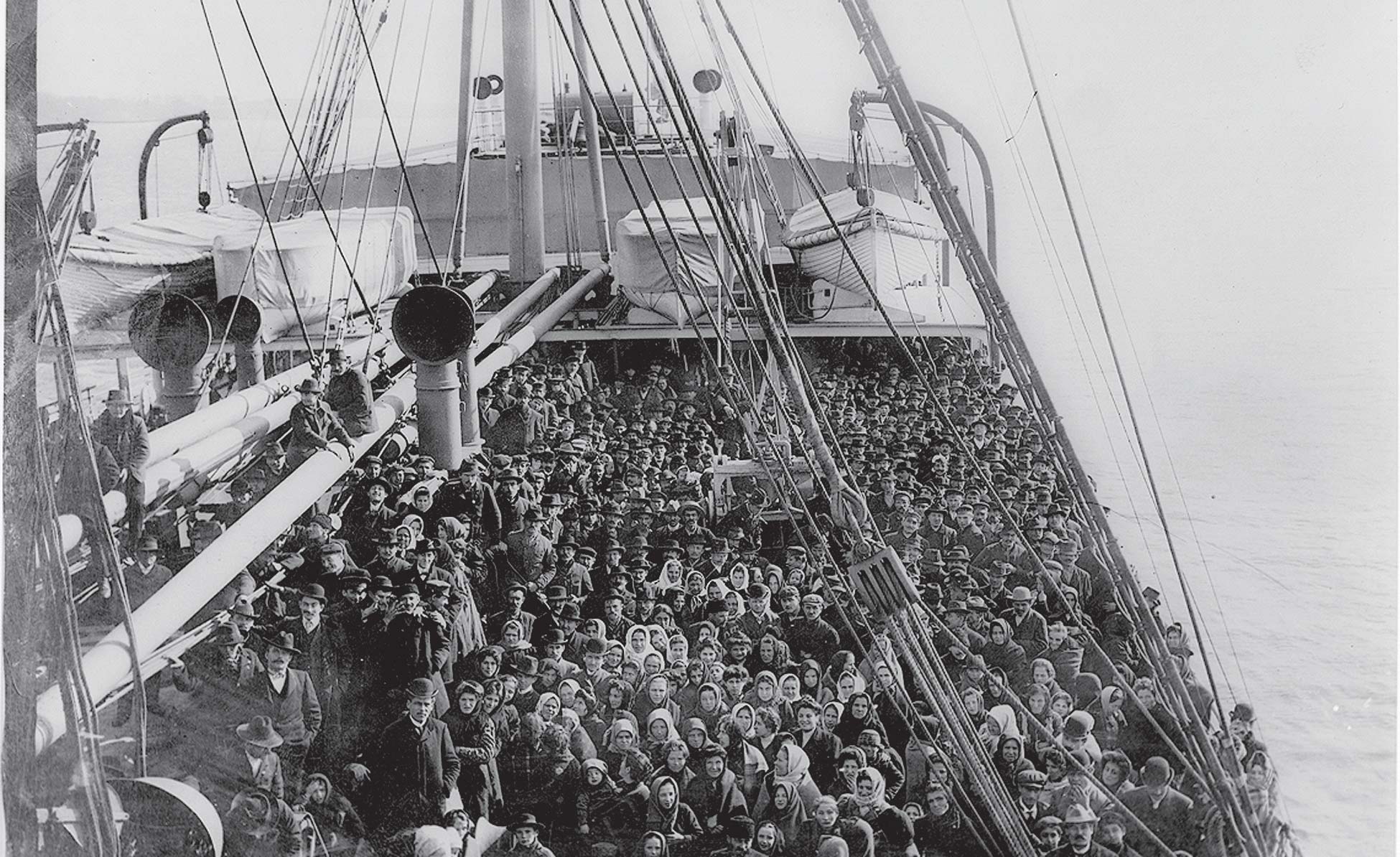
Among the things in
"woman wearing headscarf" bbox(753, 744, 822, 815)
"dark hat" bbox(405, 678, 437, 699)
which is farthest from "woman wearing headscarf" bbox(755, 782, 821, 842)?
"dark hat" bbox(405, 678, 437, 699)

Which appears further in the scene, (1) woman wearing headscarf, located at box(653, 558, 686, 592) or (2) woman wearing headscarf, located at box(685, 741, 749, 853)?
(1) woman wearing headscarf, located at box(653, 558, 686, 592)

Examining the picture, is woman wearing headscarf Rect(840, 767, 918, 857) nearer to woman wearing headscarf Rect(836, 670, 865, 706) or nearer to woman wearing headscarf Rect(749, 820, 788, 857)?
woman wearing headscarf Rect(749, 820, 788, 857)

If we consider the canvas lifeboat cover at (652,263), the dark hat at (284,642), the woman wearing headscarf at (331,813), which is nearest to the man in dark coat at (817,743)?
the woman wearing headscarf at (331,813)

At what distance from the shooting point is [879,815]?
3.41 metres

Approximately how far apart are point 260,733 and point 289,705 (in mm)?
144

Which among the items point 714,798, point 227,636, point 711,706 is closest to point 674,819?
point 714,798

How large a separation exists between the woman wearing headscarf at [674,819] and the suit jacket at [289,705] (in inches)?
46.9

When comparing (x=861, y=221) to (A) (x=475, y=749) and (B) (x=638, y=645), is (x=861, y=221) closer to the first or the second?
(B) (x=638, y=645)

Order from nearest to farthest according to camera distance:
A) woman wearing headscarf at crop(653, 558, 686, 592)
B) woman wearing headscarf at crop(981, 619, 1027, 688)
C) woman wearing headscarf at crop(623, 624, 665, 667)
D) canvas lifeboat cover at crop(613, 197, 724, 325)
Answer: woman wearing headscarf at crop(623, 624, 665, 667) → woman wearing headscarf at crop(981, 619, 1027, 688) → woman wearing headscarf at crop(653, 558, 686, 592) → canvas lifeboat cover at crop(613, 197, 724, 325)

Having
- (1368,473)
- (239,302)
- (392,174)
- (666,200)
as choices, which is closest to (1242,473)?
(1368,473)

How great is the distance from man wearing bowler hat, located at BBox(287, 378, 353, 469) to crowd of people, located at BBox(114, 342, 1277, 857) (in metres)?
0.01

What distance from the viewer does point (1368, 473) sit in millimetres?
3760

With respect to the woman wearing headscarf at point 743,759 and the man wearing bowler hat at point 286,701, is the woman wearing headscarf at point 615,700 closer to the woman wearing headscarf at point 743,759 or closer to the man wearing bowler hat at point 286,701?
the woman wearing headscarf at point 743,759

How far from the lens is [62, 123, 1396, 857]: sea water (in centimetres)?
376
